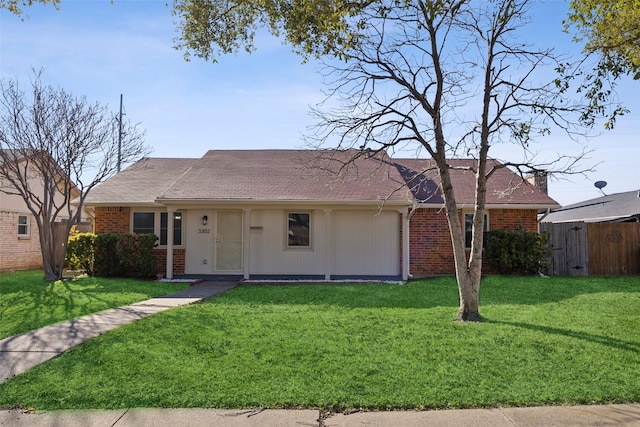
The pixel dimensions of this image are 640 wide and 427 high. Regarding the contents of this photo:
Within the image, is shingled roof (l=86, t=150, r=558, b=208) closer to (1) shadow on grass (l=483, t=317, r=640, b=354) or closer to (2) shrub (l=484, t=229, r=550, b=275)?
(2) shrub (l=484, t=229, r=550, b=275)

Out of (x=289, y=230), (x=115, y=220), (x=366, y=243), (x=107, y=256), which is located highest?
(x=115, y=220)

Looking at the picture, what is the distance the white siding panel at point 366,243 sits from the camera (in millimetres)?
14289

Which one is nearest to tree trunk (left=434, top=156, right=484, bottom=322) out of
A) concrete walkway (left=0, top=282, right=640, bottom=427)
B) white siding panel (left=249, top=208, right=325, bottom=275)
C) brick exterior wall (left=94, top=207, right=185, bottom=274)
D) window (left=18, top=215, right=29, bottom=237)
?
concrete walkway (left=0, top=282, right=640, bottom=427)

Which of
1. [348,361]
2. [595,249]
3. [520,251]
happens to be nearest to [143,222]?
[348,361]

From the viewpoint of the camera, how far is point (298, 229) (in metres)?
14.5

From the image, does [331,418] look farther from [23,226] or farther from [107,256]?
[23,226]

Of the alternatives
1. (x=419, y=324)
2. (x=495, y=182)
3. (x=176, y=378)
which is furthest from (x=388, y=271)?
(x=176, y=378)

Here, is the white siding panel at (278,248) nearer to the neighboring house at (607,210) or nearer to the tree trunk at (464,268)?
the tree trunk at (464,268)

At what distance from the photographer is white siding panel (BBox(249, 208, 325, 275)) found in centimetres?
1427

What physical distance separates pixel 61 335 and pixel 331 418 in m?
4.70

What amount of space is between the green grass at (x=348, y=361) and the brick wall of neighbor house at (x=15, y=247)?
13.1m

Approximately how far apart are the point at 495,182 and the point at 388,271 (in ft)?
17.8

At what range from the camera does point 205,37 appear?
7.92 m

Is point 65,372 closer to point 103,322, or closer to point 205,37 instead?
point 103,322
